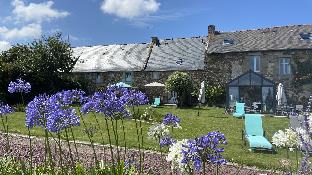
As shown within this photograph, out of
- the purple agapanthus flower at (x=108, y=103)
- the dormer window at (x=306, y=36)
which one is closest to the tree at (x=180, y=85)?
the dormer window at (x=306, y=36)

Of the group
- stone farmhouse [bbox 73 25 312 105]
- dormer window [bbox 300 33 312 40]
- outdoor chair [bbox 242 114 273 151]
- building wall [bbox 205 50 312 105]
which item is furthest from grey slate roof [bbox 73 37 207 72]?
outdoor chair [bbox 242 114 273 151]

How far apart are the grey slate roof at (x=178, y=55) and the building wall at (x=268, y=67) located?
1.65 metres

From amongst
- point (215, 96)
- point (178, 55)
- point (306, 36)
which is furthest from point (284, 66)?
point (178, 55)

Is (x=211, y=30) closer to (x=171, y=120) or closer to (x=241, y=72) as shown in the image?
(x=241, y=72)

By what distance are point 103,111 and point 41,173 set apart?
1.73 metres

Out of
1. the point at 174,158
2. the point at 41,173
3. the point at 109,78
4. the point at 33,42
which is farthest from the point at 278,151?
the point at 109,78

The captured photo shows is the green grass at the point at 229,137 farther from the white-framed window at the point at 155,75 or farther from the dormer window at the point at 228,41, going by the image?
the white-framed window at the point at 155,75

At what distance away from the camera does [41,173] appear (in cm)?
562

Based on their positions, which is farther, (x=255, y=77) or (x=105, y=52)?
(x=105, y=52)

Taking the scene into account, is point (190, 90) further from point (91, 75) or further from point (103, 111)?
point (103, 111)

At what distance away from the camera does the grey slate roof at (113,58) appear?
47.4m

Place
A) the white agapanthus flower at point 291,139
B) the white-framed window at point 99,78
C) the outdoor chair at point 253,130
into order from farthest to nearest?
the white-framed window at point 99,78 → the outdoor chair at point 253,130 → the white agapanthus flower at point 291,139

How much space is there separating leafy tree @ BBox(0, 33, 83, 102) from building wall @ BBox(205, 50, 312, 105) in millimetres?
12728

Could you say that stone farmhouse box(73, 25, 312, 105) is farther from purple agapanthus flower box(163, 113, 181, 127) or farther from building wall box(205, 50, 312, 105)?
purple agapanthus flower box(163, 113, 181, 127)
